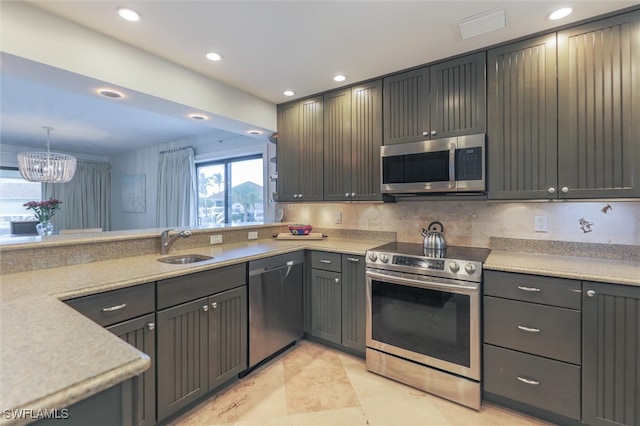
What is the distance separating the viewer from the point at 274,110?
131 inches

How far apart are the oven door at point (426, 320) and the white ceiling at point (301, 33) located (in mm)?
1684

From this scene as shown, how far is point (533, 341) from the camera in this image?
174 centimetres

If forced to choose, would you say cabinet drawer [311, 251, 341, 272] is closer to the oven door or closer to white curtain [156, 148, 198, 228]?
the oven door

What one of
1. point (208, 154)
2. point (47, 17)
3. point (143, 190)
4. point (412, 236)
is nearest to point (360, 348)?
point (412, 236)

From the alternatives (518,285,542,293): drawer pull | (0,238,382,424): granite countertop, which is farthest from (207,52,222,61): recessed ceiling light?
(518,285,542,293): drawer pull

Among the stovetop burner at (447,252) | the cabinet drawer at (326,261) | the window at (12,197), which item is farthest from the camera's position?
the window at (12,197)

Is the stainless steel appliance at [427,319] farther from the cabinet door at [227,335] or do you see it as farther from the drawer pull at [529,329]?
the cabinet door at [227,335]

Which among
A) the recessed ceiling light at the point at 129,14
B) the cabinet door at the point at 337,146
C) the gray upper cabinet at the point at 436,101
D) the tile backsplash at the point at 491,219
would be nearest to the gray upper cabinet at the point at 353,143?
the cabinet door at the point at 337,146

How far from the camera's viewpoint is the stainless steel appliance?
74.1 inches

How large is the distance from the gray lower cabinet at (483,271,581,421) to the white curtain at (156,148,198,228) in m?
4.62

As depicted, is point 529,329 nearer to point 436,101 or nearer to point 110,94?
point 436,101

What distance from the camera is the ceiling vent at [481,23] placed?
5.77 feet

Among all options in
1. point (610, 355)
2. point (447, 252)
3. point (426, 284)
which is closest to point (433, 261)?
point (426, 284)

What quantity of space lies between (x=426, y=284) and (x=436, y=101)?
145cm
